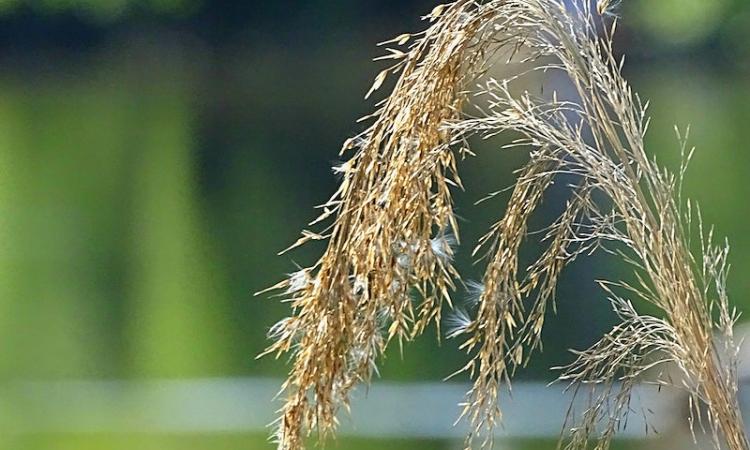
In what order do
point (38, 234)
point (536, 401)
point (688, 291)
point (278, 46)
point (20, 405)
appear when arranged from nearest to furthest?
point (688, 291), point (536, 401), point (20, 405), point (38, 234), point (278, 46)

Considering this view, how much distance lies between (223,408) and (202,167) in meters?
3.77

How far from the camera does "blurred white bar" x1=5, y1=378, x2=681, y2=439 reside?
2.45 meters

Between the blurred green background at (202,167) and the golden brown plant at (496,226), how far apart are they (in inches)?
45.8

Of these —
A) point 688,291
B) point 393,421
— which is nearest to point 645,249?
point 688,291

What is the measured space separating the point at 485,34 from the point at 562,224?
109mm

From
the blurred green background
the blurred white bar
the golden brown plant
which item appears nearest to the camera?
the golden brown plant

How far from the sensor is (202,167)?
20.7 feet

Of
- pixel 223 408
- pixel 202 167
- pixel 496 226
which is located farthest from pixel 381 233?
pixel 202 167

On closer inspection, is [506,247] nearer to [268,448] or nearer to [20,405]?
[268,448]

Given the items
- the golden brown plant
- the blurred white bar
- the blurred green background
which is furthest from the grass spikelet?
the blurred white bar

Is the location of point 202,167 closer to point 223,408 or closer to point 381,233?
point 223,408

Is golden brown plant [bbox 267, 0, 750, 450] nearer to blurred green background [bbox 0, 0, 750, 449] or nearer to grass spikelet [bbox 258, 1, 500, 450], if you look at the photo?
grass spikelet [bbox 258, 1, 500, 450]

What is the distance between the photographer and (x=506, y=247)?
0.54 meters

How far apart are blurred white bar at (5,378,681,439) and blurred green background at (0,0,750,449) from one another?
0.05 metres
